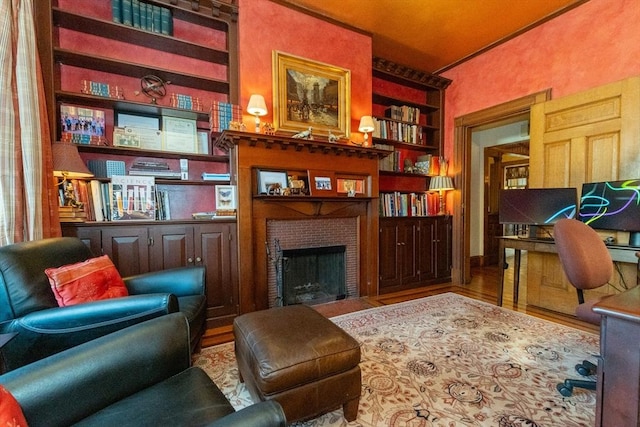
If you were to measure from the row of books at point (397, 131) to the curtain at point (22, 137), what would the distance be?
318cm

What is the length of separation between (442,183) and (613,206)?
5.81 feet

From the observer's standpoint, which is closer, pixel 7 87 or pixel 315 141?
pixel 7 87

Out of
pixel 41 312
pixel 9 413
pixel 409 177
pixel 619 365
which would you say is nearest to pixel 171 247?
pixel 41 312

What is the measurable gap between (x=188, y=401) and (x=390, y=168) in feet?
11.5

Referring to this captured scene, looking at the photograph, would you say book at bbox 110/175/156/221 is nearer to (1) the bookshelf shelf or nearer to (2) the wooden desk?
(1) the bookshelf shelf

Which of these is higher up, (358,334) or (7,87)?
(7,87)

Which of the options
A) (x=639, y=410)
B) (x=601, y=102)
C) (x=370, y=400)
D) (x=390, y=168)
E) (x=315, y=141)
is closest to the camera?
(x=639, y=410)

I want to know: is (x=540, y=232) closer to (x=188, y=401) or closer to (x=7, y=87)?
(x=188, y=401)

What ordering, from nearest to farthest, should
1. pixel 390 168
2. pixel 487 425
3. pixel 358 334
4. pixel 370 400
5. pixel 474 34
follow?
pixel 487 425 → pixel 370 400 → pixel 358 334 → pixel 474 34 → pixel 390 168

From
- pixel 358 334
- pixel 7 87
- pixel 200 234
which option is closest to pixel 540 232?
pixel 358 334

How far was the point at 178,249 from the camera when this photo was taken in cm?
240

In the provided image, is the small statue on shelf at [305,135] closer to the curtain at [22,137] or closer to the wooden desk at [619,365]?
the curtain at [22,137]

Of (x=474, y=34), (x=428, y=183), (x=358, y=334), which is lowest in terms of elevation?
(x=358, y=334)

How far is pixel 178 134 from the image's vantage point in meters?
2.69
